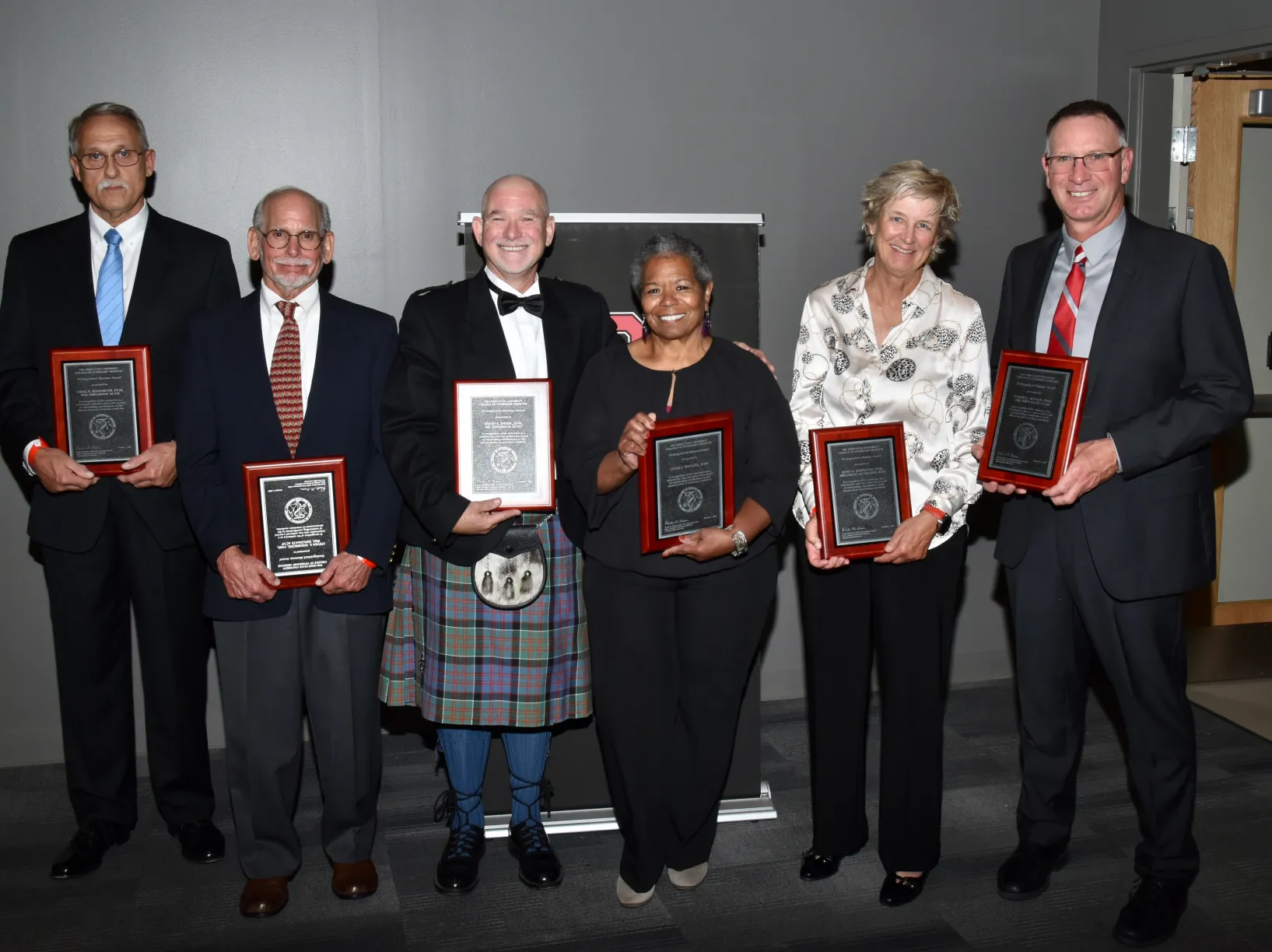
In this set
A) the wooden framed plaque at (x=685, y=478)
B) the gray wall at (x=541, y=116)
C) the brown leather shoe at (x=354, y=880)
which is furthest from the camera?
the gray wall at (x=541, y=116)

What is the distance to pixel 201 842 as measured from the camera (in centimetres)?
354

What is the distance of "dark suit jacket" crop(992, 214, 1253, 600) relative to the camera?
115 inches

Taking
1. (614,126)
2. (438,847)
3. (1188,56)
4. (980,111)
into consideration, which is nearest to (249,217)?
(614,126)

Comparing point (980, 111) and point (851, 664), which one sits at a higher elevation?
point (980, 111)

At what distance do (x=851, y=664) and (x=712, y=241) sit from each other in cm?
140

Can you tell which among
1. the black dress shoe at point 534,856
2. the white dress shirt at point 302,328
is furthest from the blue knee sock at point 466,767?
the white dress shirt at point 302,328

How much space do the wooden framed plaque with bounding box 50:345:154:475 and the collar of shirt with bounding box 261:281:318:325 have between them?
389 millimetres

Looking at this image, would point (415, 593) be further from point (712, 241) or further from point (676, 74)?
point (676, 74)

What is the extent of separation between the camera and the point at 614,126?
4473mm

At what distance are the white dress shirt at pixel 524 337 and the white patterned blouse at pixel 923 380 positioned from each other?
748 mm

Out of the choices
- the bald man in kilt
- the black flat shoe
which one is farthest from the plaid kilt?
the black flat shoe

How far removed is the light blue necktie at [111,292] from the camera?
3.40 metres

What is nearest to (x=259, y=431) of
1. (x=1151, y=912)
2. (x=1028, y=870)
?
(x=1028, y=870)

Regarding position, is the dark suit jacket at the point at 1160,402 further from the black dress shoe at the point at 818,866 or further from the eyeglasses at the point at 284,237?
the eyeglasses at the point at 284,237
